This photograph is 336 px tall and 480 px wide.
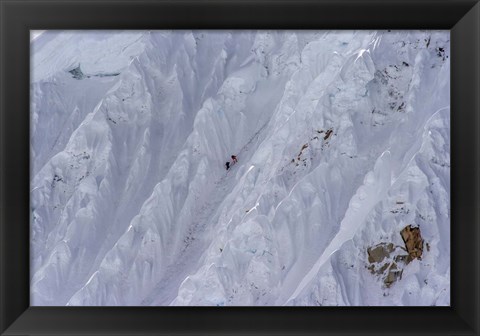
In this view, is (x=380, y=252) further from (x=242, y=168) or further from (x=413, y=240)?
(x=242, y=168)

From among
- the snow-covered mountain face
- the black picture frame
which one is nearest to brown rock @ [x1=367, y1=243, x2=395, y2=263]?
the snow-covered mountain face

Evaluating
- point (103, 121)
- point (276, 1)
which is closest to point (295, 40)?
point (276, 1)

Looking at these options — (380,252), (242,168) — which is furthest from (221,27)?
(380,252)

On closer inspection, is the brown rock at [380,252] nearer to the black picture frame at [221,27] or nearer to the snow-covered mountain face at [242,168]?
the snow-covered mountain face at [242,168]

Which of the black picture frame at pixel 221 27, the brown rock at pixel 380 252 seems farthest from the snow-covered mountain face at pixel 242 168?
the black picture frame at pixel 221 27

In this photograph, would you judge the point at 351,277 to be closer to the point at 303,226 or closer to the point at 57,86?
the point at 303,226
